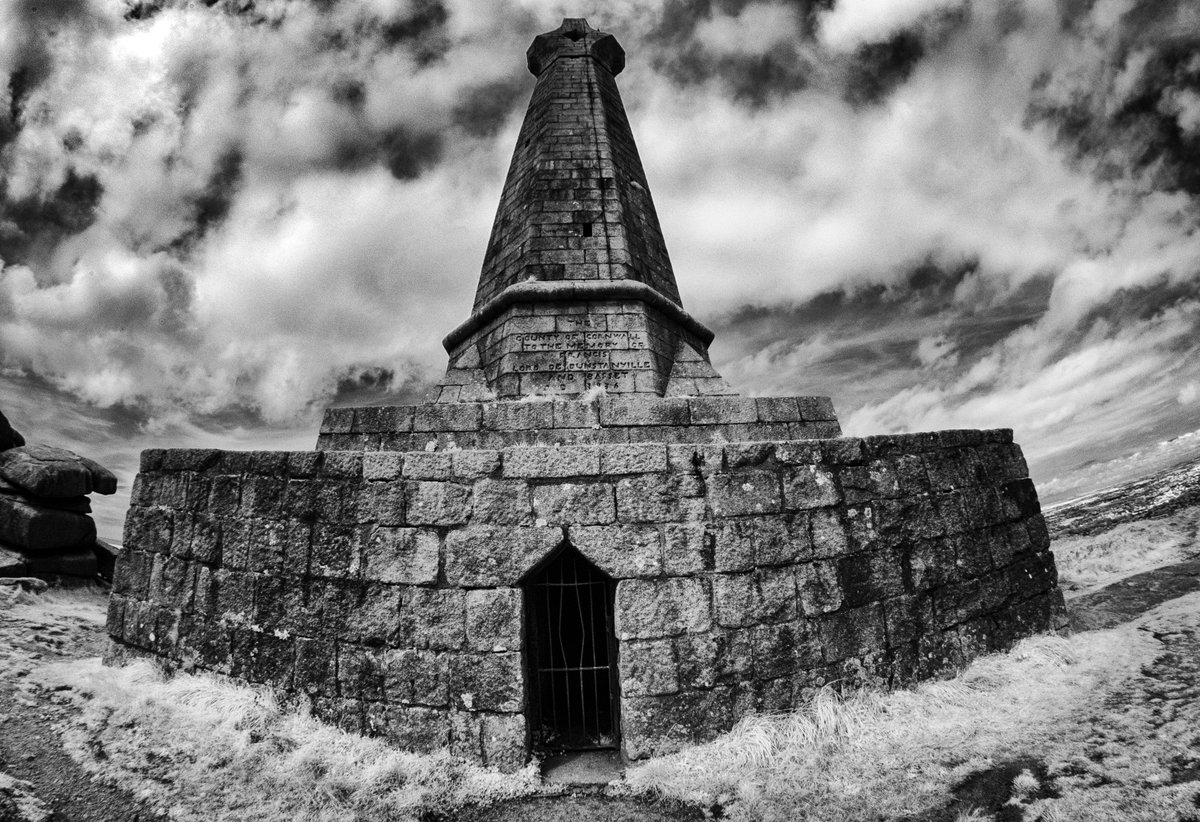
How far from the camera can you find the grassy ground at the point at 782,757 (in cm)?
329

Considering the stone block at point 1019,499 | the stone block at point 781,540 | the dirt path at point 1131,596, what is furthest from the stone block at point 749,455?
the dirt path at point 1131,596

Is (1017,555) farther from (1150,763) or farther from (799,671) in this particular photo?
(799,671)

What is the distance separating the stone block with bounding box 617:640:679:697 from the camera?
391 centimetres

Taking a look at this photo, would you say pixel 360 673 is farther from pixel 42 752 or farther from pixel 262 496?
pixel 42 752

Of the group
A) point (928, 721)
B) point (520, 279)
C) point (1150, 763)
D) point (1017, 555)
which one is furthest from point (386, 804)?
point (1017, 555)

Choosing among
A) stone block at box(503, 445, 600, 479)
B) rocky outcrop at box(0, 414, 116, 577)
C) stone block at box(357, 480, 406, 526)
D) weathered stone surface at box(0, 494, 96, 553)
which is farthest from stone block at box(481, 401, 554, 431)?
weathered stone surface at box(0, 494, 96, 553)

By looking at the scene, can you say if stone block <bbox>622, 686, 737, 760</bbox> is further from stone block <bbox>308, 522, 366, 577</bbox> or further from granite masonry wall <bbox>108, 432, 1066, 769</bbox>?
stone block <bbox>308, 522, 366, 577</bbox>

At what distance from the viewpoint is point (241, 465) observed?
186 inches

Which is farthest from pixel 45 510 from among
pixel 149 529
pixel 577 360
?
pixel 577 360

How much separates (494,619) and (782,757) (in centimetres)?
213

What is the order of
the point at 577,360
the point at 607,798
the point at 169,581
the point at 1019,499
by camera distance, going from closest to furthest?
the point at 607,798
the point at 169,581
the point at 1019,499
the point at 577,360

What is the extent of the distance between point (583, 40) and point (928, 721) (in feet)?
31.1

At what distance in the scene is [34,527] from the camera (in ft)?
27.9

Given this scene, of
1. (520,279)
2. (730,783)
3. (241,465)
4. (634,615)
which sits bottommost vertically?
(730,783)
